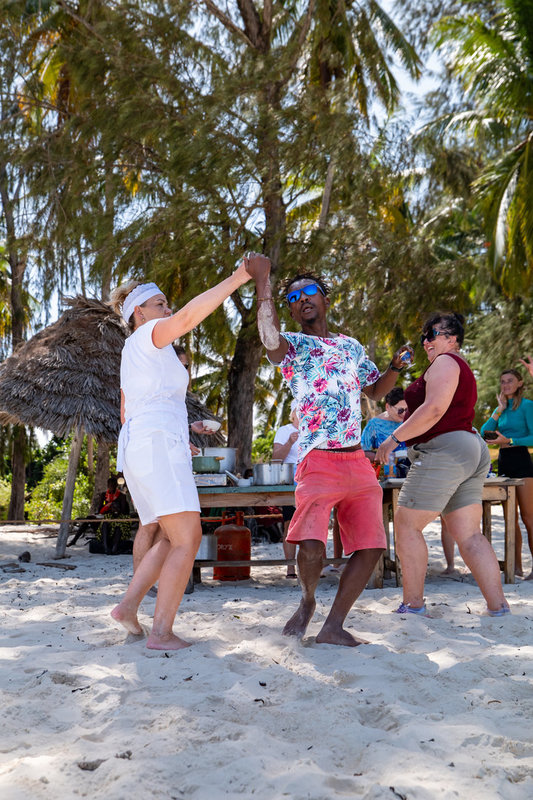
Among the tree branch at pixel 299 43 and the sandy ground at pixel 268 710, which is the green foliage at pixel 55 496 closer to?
the tree branch at pixel 299 43

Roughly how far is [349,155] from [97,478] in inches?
284

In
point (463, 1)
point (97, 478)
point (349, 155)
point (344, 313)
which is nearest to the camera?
point (349, 155)

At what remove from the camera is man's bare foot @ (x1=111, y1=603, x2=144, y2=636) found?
359 centimetres

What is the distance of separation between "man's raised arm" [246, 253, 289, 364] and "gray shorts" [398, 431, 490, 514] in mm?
1177

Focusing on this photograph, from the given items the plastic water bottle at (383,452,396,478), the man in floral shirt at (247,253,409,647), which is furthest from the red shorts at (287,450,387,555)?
the plastic water bottle at (383,452,396,478)

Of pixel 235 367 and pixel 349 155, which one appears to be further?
pixel 235 367

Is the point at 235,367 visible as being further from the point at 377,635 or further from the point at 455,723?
A: the point at 455,723

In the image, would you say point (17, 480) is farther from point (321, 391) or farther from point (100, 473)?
point (321, 391)

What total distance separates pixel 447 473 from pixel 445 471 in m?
0.02

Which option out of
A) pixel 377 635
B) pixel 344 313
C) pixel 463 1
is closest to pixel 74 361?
pixel 344 313

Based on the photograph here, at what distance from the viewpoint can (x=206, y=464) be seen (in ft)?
19.4

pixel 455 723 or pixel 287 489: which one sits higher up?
pixel 287 489

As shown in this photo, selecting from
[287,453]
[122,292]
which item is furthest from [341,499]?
[287,453]

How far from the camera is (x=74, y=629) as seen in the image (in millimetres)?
4027
